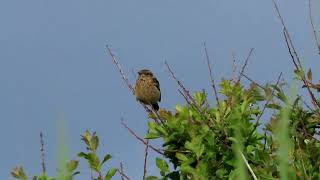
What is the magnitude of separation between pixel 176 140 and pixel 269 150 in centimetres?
67

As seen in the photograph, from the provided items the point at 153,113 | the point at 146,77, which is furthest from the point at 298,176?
the point at 146,77

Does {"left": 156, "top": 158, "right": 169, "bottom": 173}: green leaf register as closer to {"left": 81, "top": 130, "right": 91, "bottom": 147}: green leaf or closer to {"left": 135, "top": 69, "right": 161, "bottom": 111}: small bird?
{"left": 81, "top": 130, "right": 91, "bottom": 147}: green leaf

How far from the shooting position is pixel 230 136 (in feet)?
16.5

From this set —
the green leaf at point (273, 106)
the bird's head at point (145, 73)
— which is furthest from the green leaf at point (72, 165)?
the bird's head at point (145, 73)

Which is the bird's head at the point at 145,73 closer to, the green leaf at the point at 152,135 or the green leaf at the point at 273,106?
the green leaf at the point at 152,135

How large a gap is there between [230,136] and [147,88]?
6.17 meters

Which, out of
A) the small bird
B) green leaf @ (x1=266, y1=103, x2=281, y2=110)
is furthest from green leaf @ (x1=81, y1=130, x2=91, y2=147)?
the small bird

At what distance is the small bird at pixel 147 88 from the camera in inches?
434

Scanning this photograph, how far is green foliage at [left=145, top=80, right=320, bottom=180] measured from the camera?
462 centimetres

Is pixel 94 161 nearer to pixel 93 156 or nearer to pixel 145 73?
pixel 93 156

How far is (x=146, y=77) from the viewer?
11.5 meters

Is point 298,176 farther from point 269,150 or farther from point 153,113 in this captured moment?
point 153,113

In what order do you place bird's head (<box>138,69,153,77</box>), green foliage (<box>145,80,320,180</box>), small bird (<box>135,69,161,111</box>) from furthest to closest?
bird's head (<box>138,69,153,77</box>)
small bird (<box>135,69,161,111</box>)
green foliage (<box>145,80,320,180</box>)

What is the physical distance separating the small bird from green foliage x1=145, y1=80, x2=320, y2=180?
5.45 m
